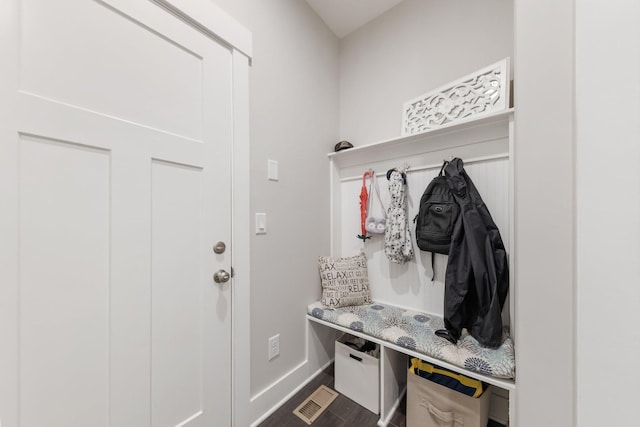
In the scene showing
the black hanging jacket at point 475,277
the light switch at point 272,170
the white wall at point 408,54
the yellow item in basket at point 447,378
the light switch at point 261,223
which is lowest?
the yellow item in basket at point 447,378

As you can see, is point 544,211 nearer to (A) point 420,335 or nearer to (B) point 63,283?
(A) point 420,335

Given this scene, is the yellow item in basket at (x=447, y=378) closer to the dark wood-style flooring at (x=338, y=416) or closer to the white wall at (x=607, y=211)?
the dark wood-style flooring at (x=338, y=416)

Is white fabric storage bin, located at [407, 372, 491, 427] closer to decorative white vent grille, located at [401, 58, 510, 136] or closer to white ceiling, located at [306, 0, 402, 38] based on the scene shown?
decorative white vent grille, located at [401, 58, 510, 136]

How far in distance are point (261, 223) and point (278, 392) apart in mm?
1035

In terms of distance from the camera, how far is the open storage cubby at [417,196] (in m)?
1.24

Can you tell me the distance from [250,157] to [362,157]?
915 mm

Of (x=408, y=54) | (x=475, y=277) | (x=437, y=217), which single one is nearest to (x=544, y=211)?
(x=475, y=277)

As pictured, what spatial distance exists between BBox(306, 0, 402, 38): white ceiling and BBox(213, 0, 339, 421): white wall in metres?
0.07

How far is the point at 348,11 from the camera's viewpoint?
68.0 inches

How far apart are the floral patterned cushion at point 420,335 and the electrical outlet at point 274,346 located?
0.28 metres

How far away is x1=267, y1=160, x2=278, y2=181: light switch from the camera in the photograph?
1340 millimetres

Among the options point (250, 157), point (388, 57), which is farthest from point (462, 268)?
point (388, 57)

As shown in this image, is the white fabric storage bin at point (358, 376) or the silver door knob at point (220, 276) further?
the white fabric storage bin at point (358, 376)

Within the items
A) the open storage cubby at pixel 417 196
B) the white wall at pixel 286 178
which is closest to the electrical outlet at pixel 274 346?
the white wall at pixel 286 178
